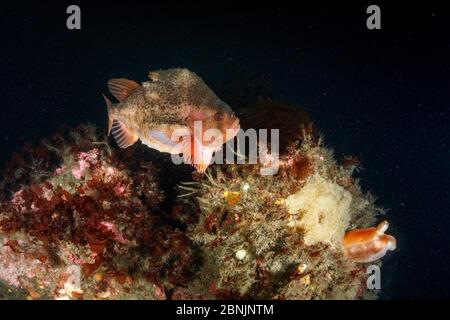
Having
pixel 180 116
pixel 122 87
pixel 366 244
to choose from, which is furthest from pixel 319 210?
pixel 122 87

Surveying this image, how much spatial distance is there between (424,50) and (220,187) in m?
26.8

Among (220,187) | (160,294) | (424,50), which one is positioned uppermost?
(424,50)

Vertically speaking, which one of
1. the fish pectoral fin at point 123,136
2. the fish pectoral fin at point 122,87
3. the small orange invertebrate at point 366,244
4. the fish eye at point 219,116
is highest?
the fish pectoral fin at point 122,87

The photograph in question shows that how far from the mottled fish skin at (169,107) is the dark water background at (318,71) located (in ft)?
44.5

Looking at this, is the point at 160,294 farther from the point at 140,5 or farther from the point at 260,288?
the point at 140,5

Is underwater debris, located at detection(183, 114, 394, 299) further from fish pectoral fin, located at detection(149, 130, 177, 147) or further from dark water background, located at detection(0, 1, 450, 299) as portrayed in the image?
dark water background, located at detection(0, 1, 450, 299)

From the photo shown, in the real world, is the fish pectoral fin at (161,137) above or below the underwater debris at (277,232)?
above

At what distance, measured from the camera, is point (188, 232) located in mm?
4301

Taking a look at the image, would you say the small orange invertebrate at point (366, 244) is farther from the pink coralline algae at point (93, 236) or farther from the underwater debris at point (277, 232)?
the pink coralline algae at point (93, 236)

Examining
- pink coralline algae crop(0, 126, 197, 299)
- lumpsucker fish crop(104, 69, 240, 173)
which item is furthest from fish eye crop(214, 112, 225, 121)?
pink coralline algae crop(0, 126, 197, 299)

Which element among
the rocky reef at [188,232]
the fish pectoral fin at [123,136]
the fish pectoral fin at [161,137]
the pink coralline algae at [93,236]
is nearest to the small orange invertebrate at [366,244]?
the rocky reef at [188,232]

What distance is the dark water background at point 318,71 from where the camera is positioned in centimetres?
2089

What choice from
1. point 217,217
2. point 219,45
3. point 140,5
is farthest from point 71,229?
point 219,45
